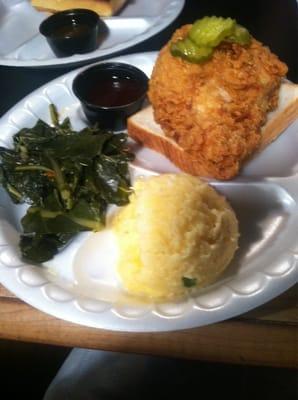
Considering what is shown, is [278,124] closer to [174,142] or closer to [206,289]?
[174,142]

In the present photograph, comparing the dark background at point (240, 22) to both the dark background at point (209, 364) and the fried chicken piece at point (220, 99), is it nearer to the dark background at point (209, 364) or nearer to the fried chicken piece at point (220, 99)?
the dark background at point (209, 364)

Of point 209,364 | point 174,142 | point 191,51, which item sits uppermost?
point 191,51

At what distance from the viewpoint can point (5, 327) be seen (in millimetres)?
1439

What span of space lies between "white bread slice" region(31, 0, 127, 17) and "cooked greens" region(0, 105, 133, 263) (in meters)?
1.41

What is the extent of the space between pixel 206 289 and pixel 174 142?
0.72 m

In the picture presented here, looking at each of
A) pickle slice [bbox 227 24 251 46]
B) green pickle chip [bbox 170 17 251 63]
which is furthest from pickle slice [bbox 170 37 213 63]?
pickle slice [bbox 227 24 251 46]

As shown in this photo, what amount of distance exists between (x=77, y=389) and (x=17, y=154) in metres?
0.94

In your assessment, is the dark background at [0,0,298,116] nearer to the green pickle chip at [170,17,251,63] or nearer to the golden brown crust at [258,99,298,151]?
the golden brown crust at [258,99,298,151]

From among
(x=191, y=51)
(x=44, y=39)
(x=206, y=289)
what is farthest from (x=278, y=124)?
(x=44, y=39)

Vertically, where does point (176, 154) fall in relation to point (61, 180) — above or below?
below

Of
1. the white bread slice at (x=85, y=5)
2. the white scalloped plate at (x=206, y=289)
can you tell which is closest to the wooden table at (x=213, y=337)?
the white scalloped plate at (x=206, y=289)

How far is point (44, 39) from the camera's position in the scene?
2.94 meters

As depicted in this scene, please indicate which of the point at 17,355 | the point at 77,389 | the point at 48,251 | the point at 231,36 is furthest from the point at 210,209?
the point at 17,355

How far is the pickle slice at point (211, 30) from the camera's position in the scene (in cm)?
170
